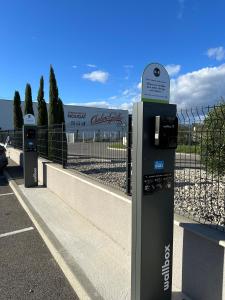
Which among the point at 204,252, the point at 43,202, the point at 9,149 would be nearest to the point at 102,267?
the point at 204,252

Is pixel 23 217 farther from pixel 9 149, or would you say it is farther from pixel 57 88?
pixel 9 149

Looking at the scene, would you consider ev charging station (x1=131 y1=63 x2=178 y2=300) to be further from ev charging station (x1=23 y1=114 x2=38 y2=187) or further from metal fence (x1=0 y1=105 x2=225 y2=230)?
ev charging station (x1=23 y1=114 x2=38 y2=187)

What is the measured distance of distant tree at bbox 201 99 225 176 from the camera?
3957 mm

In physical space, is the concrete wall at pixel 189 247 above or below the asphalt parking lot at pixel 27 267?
above

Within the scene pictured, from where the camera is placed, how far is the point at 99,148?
7348 millimetres

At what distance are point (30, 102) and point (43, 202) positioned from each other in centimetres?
1583

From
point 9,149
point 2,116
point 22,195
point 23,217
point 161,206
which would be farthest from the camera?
point 2,116

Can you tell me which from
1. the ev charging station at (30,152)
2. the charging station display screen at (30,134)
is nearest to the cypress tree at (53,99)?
the ev charging station at (30,152)

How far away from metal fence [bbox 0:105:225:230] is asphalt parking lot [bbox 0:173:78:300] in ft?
5.30

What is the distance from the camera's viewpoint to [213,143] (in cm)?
403

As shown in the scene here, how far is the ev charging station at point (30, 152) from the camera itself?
10367 mm

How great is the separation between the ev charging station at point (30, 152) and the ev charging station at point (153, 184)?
7676mm

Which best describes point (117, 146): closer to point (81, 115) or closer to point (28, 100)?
point (28, 100)

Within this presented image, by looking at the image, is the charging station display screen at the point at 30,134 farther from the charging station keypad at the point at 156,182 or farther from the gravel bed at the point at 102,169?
the charging station keypad at the point at 156,182
